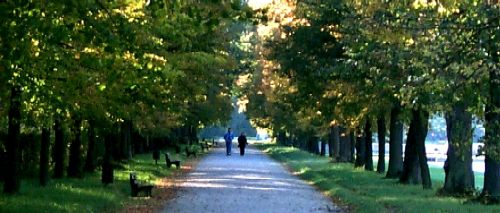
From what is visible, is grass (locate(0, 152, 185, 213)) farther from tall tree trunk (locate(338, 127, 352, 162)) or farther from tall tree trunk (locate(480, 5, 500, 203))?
tall tree trunk (locate(338, 127, 352, 162))

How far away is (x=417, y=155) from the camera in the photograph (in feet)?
90.6

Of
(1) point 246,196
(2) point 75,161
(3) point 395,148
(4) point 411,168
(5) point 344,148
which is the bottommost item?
(1) point 246,196

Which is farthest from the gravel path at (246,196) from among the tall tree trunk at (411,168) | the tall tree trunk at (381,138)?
the tall tree trunk at (381,138)

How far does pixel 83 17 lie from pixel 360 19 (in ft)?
26.5

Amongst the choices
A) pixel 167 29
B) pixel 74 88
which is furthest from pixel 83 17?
pixel 74 88

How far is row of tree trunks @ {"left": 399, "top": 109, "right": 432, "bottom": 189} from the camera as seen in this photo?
25.8 metres

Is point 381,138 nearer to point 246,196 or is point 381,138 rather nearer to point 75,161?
point 246,196

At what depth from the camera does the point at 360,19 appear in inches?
698

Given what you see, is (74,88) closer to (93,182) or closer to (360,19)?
(360,19)

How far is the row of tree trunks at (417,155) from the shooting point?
2575 cm

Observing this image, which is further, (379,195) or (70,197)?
(379,195)

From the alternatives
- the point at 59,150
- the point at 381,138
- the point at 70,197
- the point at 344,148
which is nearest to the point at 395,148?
the point at 381,138

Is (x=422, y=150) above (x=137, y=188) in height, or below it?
above

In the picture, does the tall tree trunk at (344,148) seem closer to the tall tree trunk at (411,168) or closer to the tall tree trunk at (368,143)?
the tall tree trunk at (368,143)
